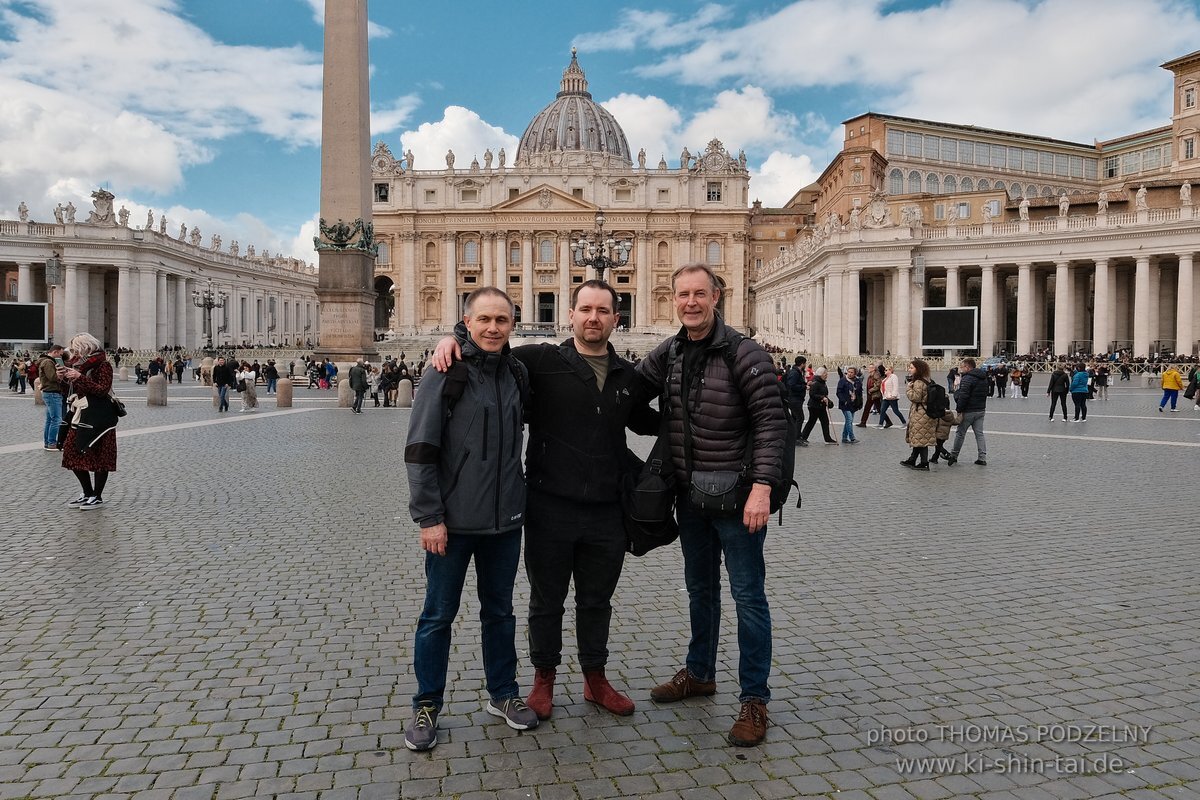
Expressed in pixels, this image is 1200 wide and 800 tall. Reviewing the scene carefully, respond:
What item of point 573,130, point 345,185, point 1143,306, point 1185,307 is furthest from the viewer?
point 573,130

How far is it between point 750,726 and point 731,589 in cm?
58

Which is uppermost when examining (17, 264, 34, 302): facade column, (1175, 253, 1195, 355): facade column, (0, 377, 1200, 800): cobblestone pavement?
(17, 264, 34, 302): facade column

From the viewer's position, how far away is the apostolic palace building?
4362 cm

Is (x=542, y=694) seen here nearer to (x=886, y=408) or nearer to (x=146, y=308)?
(x=886, y=408)

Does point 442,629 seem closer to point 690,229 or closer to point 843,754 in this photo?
point 843,754

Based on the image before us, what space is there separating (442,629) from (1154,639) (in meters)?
3.87

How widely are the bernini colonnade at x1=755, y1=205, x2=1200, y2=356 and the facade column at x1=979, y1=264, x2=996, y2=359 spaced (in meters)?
0.07

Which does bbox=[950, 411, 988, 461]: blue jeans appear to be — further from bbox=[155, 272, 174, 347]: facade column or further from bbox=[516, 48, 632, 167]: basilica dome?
bbox=[516, 48, 632, 167]: basilica dome

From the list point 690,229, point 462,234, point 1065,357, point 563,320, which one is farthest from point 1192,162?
point 462,234

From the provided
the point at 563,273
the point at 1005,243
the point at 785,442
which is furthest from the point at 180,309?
the point at 785,442

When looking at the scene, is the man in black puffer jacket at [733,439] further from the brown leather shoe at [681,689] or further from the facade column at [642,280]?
the facade column at [642,280]

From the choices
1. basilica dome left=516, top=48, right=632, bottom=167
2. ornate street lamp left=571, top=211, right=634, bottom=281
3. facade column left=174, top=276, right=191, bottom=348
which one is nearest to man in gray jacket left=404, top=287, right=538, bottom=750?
ornate street lamp left=571, top=211, right=634, bottom=281

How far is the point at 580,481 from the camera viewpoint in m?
3.69

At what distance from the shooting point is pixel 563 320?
84812 mm
